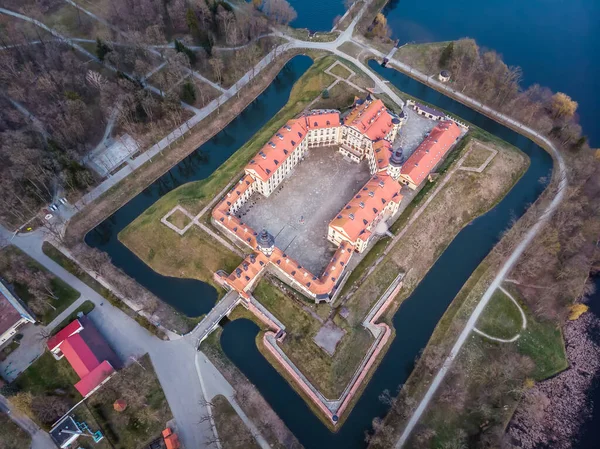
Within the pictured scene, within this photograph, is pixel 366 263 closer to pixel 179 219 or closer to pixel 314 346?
pixel 314 346

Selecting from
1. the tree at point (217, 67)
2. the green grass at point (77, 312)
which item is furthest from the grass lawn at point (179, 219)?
the tree at point (217, 67)

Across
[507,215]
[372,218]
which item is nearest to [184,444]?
[372,218]

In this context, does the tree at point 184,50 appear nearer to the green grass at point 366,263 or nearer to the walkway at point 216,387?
the green grass at point 366,263

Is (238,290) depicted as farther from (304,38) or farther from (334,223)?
(304,38)

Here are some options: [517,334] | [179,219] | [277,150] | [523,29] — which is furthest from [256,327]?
[523,29]

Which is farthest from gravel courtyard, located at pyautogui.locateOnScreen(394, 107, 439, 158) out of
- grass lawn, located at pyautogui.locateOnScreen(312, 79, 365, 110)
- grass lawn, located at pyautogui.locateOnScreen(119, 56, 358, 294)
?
grass lawn, located at pyautogui.locateOnScreen(119, 56, 358, 294)

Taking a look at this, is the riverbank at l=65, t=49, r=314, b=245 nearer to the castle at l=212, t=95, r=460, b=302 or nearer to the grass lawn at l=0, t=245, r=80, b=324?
the grass lawn at l=0, t=245, r=80, b=324
